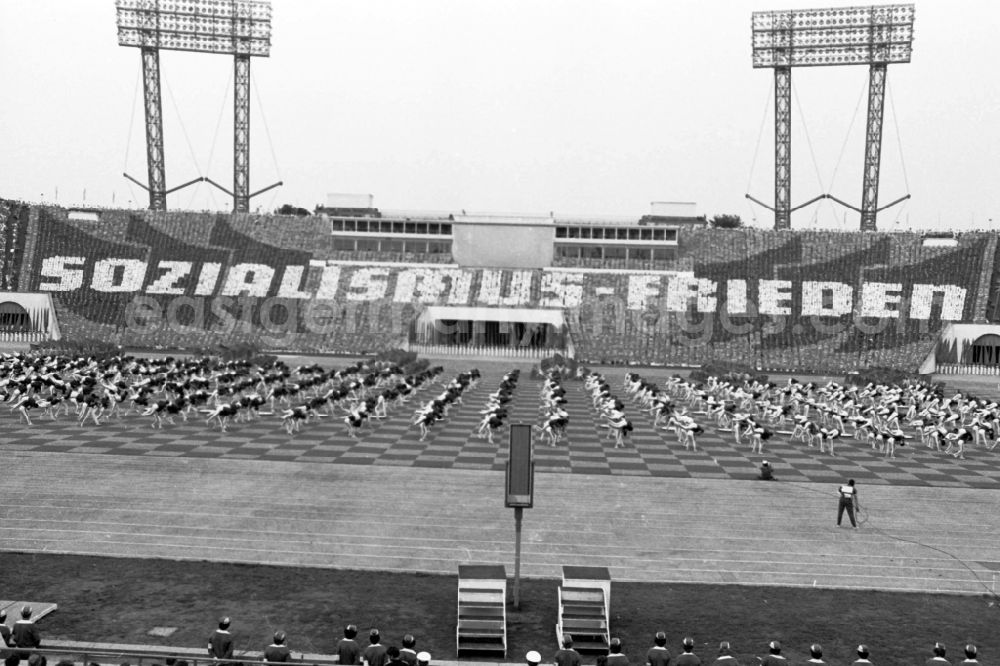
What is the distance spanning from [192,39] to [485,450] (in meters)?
65.6

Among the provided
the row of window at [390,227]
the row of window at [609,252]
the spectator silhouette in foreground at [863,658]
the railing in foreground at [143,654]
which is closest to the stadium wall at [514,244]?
the row of window at [609,252]

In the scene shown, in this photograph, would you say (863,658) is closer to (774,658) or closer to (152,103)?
(774,658)

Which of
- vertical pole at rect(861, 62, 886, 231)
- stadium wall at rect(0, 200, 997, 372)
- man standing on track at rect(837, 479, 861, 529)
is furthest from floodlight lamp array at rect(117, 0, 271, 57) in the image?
man standing on track at rect(837, 479, 861, 529)

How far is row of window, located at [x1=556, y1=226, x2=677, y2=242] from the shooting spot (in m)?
77.6

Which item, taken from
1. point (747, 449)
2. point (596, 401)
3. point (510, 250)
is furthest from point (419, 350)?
point (747, 449)

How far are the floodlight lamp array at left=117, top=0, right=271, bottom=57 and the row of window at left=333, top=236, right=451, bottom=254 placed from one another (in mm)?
18011

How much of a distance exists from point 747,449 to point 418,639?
18.1m

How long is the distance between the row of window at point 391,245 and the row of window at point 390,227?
80cm

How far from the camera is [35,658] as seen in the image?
8.68m

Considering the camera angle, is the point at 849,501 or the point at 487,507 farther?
the point at 487,507

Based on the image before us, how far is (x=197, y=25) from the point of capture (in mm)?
77375

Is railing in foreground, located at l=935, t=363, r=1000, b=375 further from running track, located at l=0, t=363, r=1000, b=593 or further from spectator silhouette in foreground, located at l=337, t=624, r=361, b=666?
spectator silhouette in foreground, located at l=337, t=624, r=361, b=666

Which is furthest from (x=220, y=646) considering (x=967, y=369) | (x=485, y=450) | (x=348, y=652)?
(x=967, y=369)

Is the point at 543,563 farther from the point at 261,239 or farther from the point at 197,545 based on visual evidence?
the point at 261,239
